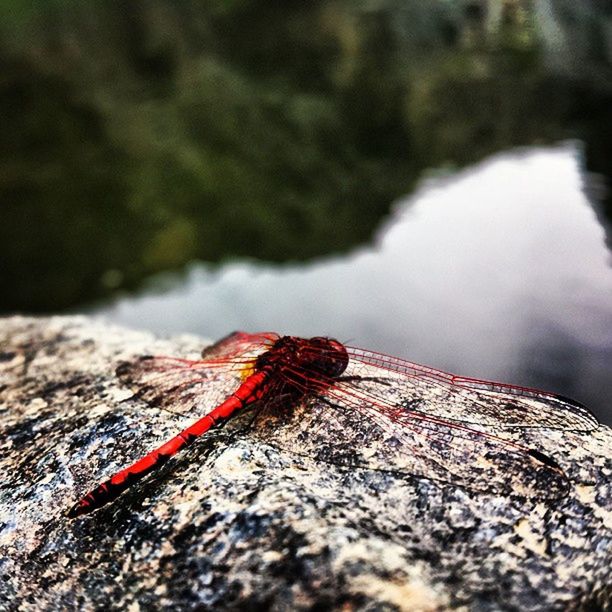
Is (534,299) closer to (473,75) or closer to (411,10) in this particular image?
(473,75)

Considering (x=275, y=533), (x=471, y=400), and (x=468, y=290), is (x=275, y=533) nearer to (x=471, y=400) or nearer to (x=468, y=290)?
(x=471, y=400)

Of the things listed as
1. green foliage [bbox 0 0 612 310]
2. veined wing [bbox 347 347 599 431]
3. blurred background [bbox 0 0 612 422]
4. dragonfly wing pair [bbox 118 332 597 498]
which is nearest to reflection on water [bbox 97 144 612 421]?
blurred background [bbox 0 0 612 422]

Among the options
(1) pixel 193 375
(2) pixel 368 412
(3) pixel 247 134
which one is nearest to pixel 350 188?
(3) pixel 247 134

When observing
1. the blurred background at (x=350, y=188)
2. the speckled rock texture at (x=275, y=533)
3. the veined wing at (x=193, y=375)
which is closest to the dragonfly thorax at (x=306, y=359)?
the veined wing at (x=193, y=375)

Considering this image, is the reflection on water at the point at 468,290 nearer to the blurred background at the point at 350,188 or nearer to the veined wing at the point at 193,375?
the blurred background at the point at 350,188

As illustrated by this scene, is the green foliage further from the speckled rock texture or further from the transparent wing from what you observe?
the speckled rock texture

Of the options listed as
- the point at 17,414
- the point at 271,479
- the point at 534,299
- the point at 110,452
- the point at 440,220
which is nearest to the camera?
the point at 271,479

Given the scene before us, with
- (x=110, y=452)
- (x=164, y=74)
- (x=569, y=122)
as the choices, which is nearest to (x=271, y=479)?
(x=110, y=452)
